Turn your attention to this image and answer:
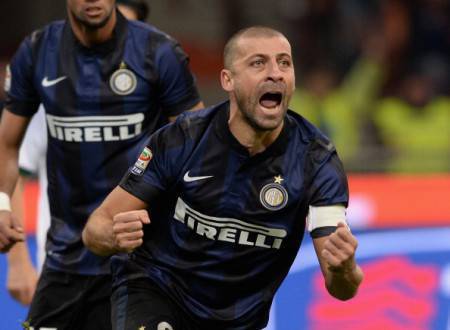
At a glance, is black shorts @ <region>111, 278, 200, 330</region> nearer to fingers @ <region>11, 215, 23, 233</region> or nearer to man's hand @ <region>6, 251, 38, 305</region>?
fingers @ <region>11, 215, 23, 233</region>

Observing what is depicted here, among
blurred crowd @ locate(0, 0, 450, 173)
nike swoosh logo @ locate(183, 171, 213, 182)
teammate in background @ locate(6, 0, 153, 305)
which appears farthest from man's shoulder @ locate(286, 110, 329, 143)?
blurred crowd @ locate(0, 0, 450, 173)

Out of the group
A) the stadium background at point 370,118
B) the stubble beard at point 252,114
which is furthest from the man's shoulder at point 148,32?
the stadium background at point 370,118

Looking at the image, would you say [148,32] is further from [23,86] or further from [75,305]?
[75,305]

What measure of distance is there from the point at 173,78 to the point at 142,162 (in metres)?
0.71

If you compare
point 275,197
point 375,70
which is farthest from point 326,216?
point 375,70

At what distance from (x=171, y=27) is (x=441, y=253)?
656 cm

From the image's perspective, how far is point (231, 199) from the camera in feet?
15.4

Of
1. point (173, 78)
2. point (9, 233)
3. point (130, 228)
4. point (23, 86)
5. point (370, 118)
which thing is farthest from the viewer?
point (370, 118)

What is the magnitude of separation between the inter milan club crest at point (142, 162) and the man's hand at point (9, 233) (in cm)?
73

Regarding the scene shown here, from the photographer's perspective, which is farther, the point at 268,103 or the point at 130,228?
the point at 268,103

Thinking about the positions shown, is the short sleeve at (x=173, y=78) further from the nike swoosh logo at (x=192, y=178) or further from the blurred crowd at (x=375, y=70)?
the blurred crowd at (x=375, y=70)

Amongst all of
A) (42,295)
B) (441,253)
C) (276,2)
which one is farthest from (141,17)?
(276,2)

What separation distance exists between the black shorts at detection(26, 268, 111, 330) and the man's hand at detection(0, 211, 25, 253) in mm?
366

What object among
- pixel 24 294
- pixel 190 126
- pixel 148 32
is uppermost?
pixel 148 32
